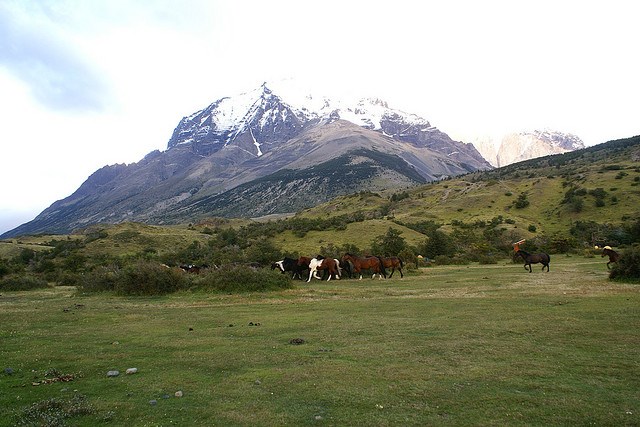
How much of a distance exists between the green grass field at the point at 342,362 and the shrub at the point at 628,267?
386 cm

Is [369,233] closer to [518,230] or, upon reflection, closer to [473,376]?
[518,230]

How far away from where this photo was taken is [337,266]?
2897 cm

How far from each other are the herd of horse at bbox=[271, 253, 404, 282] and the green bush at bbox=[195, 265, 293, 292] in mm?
4574

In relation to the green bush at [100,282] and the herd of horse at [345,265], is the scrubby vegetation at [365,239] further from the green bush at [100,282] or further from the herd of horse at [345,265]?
the herd of horse at [345,265]

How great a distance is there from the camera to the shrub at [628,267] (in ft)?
68.5

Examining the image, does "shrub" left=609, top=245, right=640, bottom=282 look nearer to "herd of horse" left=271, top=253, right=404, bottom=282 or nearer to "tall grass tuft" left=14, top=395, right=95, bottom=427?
"herd of horse" left=271, top=253, right=404, bottom=282

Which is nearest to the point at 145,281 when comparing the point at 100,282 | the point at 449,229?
the point at 100,282

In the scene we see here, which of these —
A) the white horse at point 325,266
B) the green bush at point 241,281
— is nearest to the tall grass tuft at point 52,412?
the green bush at point 241,281

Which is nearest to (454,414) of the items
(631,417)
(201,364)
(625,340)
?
(631,417)

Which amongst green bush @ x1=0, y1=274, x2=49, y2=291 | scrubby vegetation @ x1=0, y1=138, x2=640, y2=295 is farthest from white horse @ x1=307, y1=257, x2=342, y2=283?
green bush @ x1=0, y1=274, x2=49, y2=291

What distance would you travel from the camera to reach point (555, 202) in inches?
3214

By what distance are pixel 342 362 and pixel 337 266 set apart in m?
19.6

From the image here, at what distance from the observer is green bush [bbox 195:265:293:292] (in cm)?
2359

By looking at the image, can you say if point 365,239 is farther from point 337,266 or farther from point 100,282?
point 100,282
